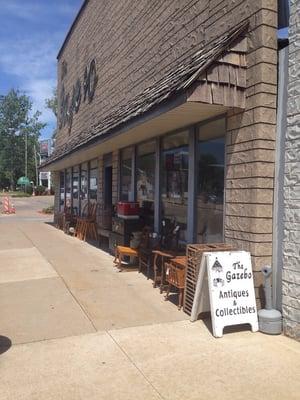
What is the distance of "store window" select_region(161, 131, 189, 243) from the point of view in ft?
25.9

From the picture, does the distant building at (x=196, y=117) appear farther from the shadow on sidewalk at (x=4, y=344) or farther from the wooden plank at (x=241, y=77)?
the shadow on sidewalk at (x=4, y=344)

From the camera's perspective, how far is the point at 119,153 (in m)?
11.8

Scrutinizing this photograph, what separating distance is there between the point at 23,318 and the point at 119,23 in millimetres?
8107

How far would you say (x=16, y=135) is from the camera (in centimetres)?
8519

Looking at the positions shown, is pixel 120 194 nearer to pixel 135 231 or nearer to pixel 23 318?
pixel 135 231

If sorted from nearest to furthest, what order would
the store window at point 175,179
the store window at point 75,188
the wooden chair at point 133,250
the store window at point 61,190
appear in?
the store window at point 175,179, the wooden chair at point 133,250, the store window at point 75,188, the store window at point 61,190

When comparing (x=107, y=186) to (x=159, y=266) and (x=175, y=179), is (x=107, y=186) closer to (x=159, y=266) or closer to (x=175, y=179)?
(x=175, y=179)

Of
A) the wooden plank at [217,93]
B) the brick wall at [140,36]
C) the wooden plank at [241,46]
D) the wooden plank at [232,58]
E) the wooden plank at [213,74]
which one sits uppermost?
the brick wall at [140,36]

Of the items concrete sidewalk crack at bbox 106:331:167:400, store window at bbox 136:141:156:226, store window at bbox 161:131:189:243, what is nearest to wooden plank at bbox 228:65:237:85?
store window at bbox 161:131:189:243

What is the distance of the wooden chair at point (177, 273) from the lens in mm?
6279

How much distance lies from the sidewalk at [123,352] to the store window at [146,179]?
2.25 metres

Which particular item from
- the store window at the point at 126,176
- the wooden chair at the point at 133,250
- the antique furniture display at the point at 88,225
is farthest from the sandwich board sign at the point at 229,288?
the antique furniture display at the point at 88,225

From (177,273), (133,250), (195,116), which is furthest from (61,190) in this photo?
(177,273)

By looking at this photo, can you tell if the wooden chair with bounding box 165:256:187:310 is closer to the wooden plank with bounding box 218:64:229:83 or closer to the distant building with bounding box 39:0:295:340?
the distant building with bounding box 39:0:295:340
